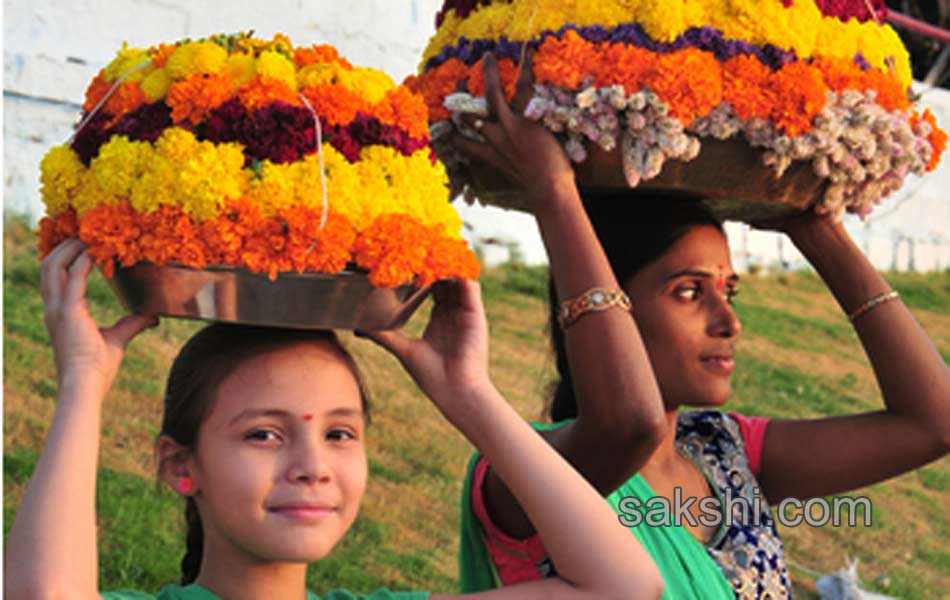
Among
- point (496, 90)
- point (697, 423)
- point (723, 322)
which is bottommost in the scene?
point (697, 423)

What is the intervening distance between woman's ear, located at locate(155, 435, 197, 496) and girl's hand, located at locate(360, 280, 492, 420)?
0.40m

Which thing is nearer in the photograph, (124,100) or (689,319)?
(124,100)

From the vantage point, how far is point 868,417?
128 inches

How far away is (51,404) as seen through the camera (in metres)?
4.88

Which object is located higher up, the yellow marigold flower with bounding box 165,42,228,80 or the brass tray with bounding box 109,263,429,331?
the yellow marigold flower with bounding box 165,42,228,80

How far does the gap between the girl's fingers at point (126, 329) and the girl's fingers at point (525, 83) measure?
850mm

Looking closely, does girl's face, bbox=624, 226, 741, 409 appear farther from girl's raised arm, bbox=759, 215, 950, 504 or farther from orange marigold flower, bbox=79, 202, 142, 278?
orange marigold flower, bbox=79, 202, 142, 278

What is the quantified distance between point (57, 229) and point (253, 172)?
1.19ft

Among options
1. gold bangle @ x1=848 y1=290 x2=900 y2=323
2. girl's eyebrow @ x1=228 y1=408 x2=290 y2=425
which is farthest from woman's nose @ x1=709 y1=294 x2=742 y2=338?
girl's eyebrow @ x1=228 y1=408 x2=290 y2=425

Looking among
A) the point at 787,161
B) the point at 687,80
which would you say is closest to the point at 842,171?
the point at 787,161

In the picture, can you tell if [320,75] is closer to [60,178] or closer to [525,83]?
[60,178]

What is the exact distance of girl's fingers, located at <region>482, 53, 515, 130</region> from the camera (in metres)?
2.55

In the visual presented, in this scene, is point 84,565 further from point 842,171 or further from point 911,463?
point 911,463

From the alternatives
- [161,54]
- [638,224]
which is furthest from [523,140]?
[161,54]
